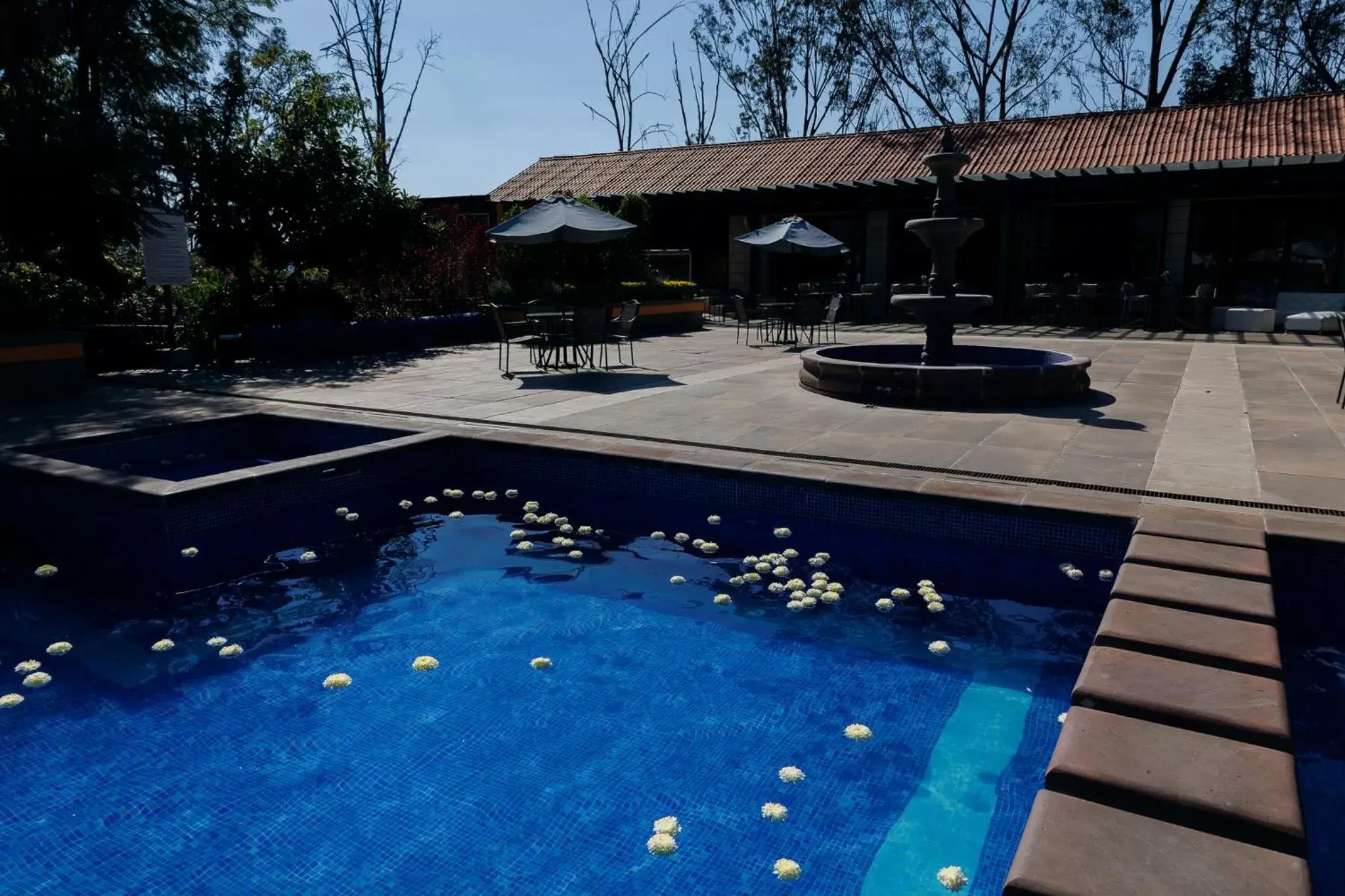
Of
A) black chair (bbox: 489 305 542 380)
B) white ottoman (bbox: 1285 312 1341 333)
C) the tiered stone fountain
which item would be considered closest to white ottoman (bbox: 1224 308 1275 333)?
white ottoman (bbox: 1285 312 1341 333)

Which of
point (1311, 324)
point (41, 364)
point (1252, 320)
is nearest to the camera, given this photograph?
point (41, 364)

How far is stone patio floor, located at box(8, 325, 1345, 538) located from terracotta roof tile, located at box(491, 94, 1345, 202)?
6.79 metres

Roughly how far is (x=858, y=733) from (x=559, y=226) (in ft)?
30.2

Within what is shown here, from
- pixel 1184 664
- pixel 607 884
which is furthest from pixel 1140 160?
pixel 607 884

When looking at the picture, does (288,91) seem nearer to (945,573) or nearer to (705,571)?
(705,571)

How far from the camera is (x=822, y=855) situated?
2809mm

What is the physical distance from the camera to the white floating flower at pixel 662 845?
9.16ft

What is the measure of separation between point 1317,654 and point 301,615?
5140mm

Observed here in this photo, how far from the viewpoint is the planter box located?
9148 mm

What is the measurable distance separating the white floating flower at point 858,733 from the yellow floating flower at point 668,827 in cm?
88

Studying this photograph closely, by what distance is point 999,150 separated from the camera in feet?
66.4

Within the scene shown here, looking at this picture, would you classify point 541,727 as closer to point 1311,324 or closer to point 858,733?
point 858,733

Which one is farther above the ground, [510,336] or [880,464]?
[510,336]

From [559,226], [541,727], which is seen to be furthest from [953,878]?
[559,226]
